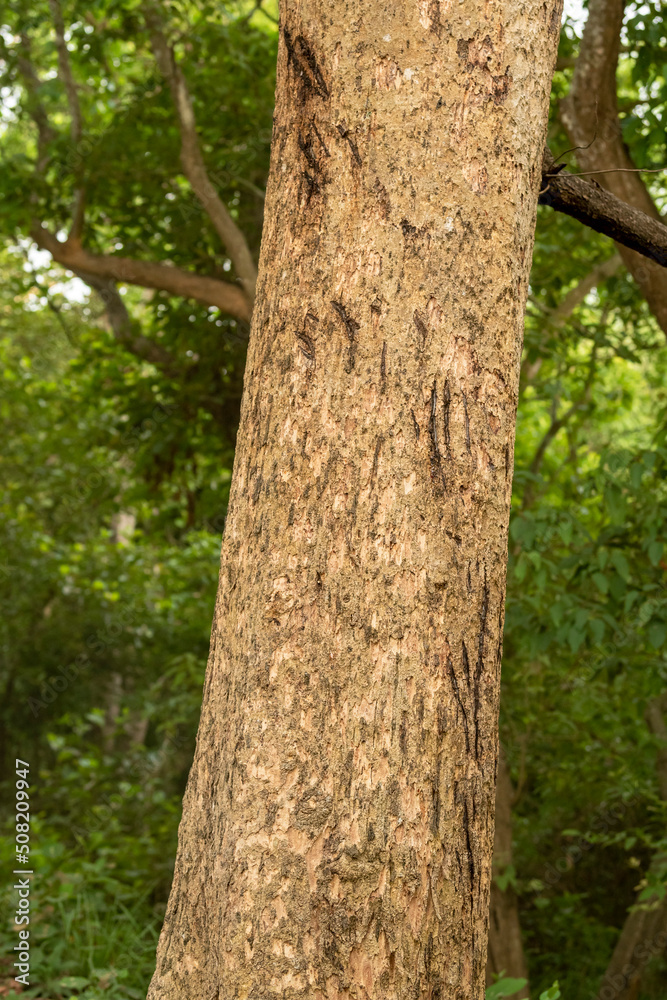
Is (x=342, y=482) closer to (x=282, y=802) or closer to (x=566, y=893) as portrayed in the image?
(x=282, y=802)

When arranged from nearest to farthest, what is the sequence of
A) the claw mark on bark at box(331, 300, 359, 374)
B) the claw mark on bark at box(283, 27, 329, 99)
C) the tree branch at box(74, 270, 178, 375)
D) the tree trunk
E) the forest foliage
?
1. the tree trunk
2. the claw mark on bark at box(331, 300, 359, 374)
3. the claw mark on bark at box(283, 27, 329, 99)
4. the forest foliage
5. the tree branch at box(74, 270, 178, 375)

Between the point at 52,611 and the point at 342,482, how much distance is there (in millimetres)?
6458

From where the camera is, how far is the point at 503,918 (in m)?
5.04

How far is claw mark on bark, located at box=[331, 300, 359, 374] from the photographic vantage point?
4.09 ft

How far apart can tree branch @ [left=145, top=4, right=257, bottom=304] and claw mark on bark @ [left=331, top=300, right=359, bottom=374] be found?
3933 millimetres

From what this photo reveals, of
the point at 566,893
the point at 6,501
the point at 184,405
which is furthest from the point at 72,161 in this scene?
the point at 566,893

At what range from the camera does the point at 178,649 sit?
7219 millimetres

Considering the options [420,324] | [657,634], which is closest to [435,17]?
[420,324]

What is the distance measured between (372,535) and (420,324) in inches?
12.9

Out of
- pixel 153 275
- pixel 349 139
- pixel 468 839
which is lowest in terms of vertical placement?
pixel 468 839

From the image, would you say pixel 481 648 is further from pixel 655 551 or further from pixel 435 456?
pixel 655 551

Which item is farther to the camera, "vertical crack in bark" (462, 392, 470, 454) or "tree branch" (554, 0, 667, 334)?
"tree branch" (554, 0, 667, 334)

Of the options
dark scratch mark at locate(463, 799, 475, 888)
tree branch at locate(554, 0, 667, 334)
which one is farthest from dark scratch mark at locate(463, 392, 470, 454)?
tree branch at locate(554, 0, 667, 334)

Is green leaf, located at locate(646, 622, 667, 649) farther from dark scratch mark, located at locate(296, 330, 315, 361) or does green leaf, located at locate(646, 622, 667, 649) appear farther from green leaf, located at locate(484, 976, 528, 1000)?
dark scratch mark, located at locate(296, 330, 315, 361)
